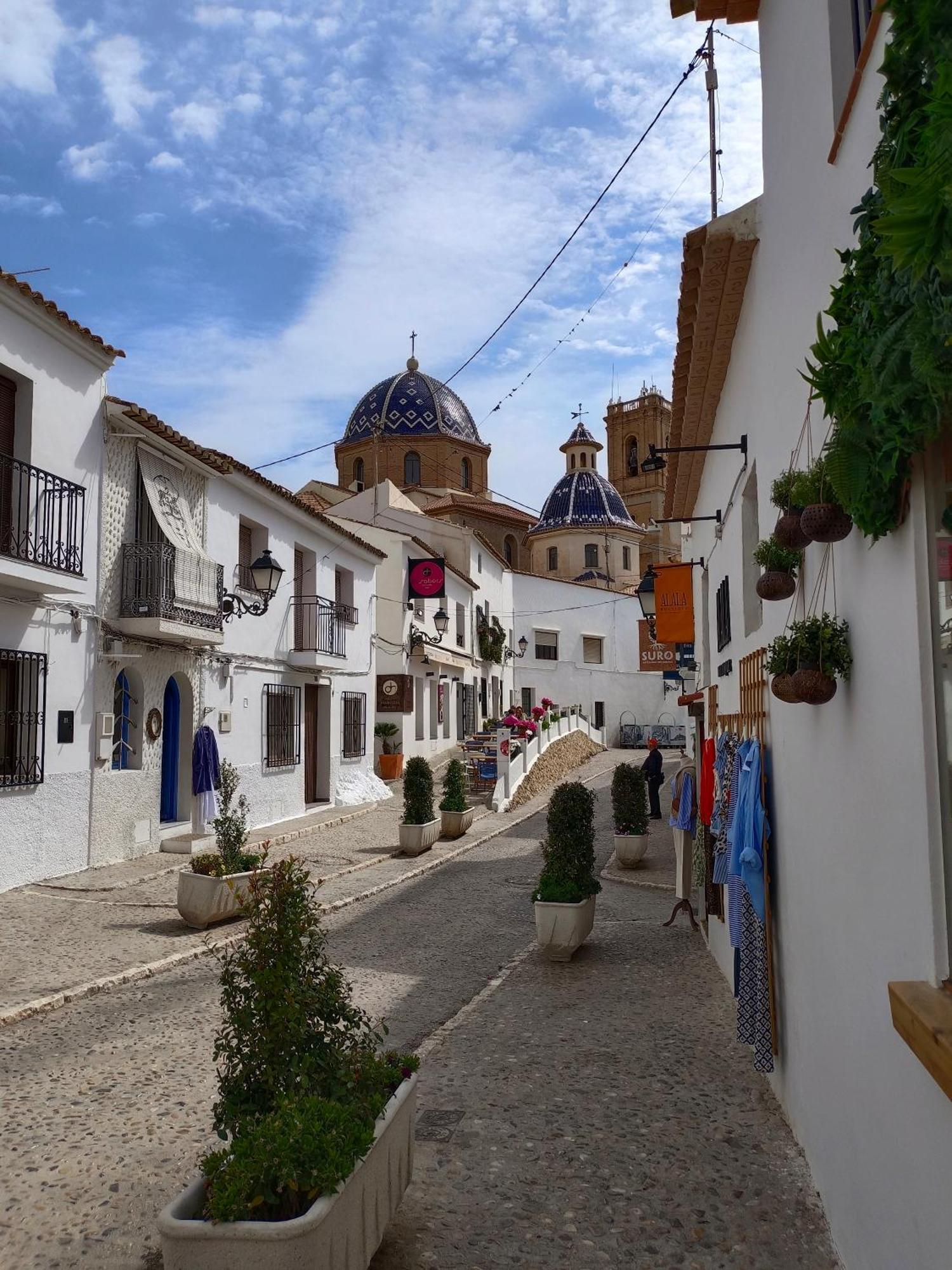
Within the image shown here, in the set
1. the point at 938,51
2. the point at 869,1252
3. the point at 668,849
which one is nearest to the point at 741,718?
the point at 869,1252

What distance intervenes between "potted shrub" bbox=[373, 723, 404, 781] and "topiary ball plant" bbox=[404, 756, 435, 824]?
8.60 metres

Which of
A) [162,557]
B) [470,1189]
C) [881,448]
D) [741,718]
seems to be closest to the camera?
[881,448]

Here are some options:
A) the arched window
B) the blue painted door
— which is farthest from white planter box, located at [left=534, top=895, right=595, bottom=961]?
the arched window

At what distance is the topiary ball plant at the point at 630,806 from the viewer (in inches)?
541

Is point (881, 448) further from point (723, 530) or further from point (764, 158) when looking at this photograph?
point (723, 530)

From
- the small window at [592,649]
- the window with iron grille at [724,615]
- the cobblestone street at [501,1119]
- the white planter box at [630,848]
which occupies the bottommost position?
the cobblestone street at [501,1119]

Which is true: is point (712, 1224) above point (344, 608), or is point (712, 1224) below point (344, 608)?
below

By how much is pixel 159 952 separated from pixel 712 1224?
5656mm

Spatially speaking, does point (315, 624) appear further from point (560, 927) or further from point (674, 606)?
point (560, 927)

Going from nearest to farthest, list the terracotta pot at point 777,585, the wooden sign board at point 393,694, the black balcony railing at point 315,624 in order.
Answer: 1. the terracotta pot at point 777,585
2. the black balcony railing at point 315,624
3. the wooden sign board at point 393,694

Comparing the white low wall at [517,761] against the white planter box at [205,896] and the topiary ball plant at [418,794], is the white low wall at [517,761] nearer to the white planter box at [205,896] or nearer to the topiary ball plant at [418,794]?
the topiary ball plant at [418,794]

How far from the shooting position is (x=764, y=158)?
5070mm

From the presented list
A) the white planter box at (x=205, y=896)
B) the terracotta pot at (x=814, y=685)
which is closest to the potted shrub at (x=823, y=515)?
the terracotta pot at (x=814, y=685)

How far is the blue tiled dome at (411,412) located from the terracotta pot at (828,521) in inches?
1607
